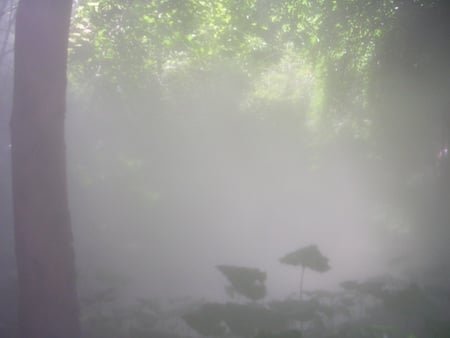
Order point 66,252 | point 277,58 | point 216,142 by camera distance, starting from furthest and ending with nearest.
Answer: point 216,142
point 277,58
point 66,252

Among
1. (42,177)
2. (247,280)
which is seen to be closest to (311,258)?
(247,280)

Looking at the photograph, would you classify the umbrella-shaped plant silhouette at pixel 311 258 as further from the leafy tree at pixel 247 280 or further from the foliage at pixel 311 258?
the leafy tree at pixel 247 280

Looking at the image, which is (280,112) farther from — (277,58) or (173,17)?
(173,17)

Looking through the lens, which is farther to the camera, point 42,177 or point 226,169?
point 226,169

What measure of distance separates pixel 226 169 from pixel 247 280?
951 cm

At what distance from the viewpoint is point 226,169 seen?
44.7ft

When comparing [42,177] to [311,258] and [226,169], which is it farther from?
[226,169]

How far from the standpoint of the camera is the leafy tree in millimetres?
4168

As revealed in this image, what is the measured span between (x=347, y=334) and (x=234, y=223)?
10868 millimetres

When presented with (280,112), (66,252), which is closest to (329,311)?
(66,252)

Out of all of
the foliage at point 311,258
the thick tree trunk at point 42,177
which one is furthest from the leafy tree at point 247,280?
the thick tree trunk at point 42,177

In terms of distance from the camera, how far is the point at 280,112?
1170 cm

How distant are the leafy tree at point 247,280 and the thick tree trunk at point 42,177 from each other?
6.19ft

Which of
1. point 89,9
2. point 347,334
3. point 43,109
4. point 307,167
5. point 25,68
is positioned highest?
point 89,9
